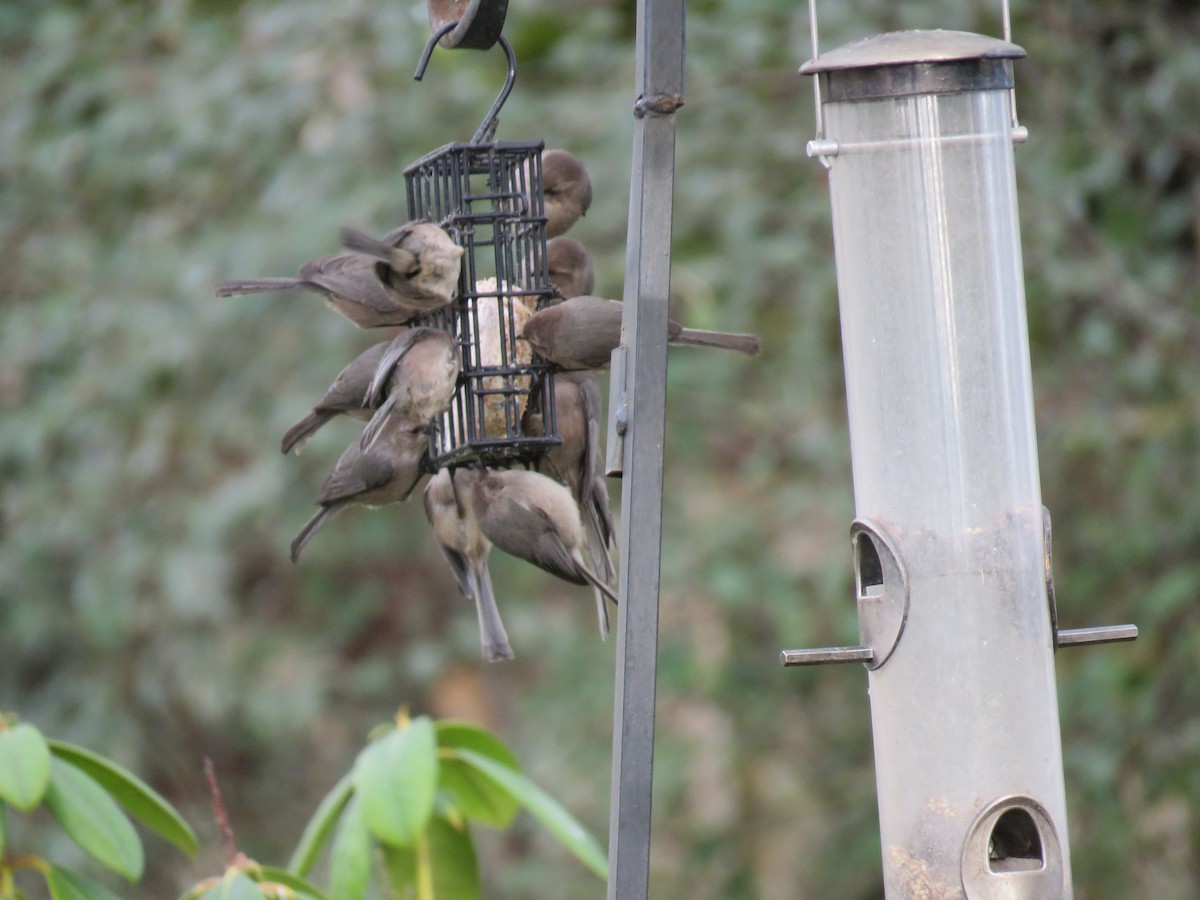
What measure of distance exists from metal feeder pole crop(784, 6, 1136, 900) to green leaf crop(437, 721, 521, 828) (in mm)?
498

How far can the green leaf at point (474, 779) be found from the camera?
2221 mm

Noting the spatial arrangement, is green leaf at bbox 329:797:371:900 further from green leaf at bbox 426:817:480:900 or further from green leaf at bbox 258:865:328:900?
green leaf at bbox 426:817:480:900

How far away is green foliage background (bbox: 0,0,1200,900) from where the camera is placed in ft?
13.5

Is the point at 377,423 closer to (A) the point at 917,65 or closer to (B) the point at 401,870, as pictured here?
(B) the point at 401,870

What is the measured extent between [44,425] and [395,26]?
1628mm

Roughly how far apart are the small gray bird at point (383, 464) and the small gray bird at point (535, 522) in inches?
4.5

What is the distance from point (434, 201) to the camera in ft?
8.45

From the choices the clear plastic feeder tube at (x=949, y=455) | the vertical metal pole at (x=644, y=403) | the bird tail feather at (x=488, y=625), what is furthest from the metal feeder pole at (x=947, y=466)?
the bird tail feather at (x=488, y=625)

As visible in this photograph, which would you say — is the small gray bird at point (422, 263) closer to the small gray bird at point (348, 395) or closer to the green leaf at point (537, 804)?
the small gray bird at point (348, 395)

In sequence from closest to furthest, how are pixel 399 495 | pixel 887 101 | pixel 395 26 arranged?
pixel 887 101 < pixel 399 495 < pixel 395 26

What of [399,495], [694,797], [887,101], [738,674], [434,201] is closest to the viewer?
[887,101]

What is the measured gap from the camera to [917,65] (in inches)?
79.0

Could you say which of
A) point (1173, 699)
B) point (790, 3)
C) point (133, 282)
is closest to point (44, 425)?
point (133, 282)

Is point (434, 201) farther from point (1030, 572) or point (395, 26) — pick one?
point (395, 26)
